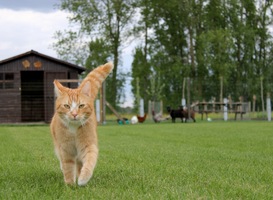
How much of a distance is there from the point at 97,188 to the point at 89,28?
38.1 meters

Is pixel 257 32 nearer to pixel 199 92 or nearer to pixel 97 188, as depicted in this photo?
pixel 199 92

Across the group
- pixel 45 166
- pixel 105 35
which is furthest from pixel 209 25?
pixel 45 166

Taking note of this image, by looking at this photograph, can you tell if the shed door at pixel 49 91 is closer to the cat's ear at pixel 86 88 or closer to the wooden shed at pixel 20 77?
the wooden shed at pixel 20 77

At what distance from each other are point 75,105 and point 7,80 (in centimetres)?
2309

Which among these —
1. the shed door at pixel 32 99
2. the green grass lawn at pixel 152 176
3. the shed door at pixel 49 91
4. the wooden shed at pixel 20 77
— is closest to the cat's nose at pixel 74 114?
the green grass lawn at pixel 152 176

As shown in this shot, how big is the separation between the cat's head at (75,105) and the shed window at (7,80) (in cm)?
2270

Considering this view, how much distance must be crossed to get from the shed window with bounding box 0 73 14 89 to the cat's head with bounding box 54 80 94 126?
22697 millimetres

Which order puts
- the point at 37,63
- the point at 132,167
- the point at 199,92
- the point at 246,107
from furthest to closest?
the point at 199,92, the point at 246,107, the point at 37,63, the point at 132,167

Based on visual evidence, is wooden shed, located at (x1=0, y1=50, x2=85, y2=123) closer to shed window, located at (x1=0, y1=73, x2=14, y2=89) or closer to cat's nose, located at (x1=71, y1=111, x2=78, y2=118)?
shed window, located at (x1=0, y1=73, x2=14, y2=89)

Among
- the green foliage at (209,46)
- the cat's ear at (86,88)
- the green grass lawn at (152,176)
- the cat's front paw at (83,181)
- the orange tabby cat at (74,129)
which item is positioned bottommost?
the green grass lawn at (152,176)

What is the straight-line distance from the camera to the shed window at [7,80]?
88.1 feet

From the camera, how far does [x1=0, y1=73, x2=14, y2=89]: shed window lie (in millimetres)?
26844

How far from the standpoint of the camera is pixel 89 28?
4184 cm

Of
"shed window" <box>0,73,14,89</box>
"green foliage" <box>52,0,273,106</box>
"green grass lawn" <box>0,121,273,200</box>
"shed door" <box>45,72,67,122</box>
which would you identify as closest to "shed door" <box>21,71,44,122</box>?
"shed door" <box>45,72,67,122</box>
